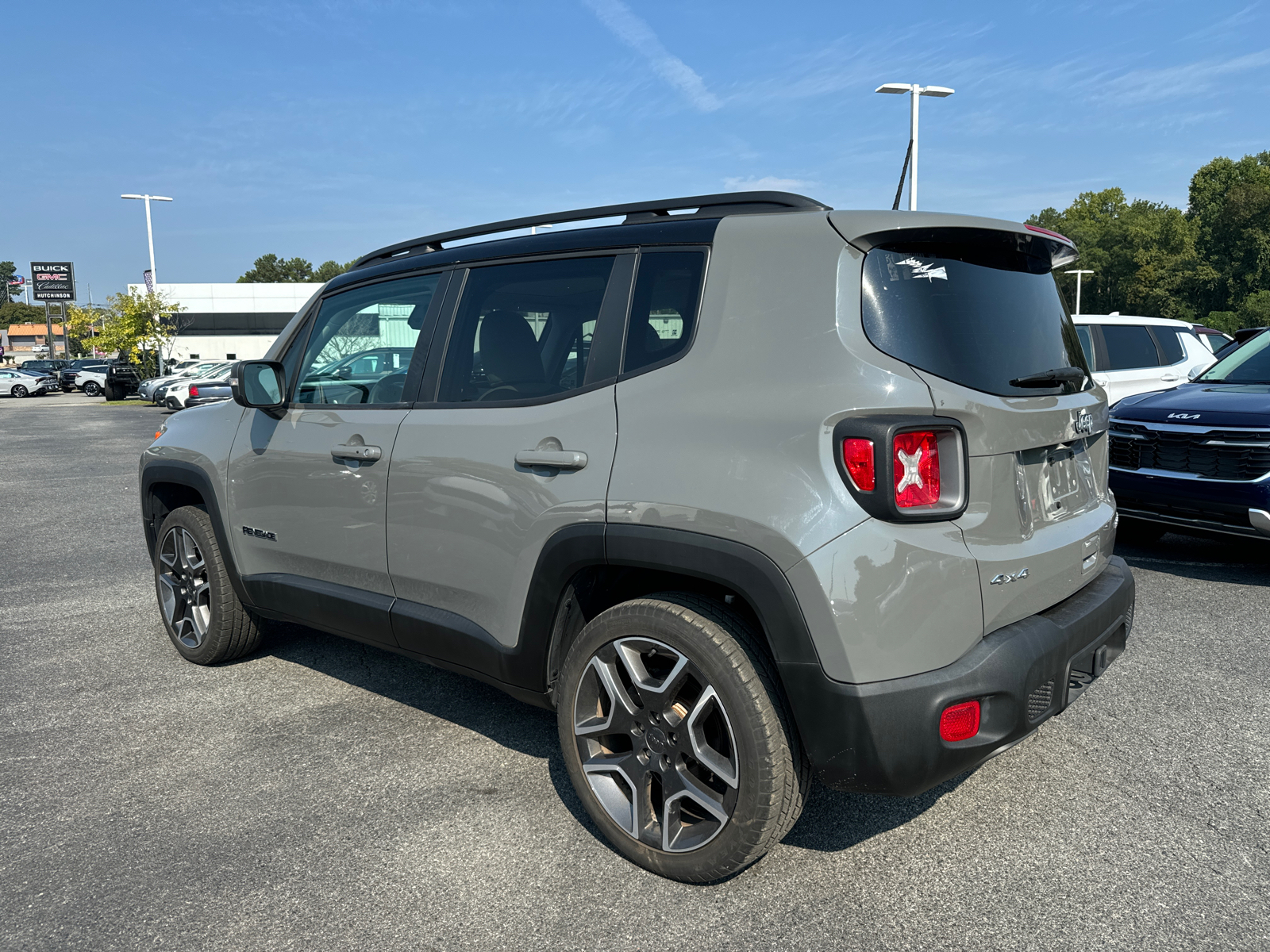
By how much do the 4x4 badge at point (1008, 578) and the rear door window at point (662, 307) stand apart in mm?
1034

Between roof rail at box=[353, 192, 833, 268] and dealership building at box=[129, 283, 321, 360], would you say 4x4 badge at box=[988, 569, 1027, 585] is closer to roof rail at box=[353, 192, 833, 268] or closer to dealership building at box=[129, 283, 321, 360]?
roof rail at box=[353, 192, 833, 268]

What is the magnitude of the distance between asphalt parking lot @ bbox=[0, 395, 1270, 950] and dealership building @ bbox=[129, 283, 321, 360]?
67336 millimetres

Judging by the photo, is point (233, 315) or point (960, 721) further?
point (233, 315)

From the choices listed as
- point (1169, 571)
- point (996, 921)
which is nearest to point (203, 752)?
point (996, 921)

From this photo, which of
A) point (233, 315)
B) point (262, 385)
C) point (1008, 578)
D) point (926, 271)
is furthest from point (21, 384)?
point (1008, 578)

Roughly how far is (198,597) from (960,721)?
3612 millimetres

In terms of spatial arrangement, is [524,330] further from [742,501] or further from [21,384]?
[21,384]

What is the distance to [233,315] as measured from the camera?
68.3 m

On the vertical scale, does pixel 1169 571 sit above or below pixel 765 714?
below

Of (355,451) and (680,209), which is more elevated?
(680,209)

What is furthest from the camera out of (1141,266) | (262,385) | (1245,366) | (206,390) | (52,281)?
(52,281)

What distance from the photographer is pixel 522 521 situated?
9.55ft

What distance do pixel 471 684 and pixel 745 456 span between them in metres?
2.37

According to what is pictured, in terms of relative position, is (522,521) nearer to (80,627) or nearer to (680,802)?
(680,802)
